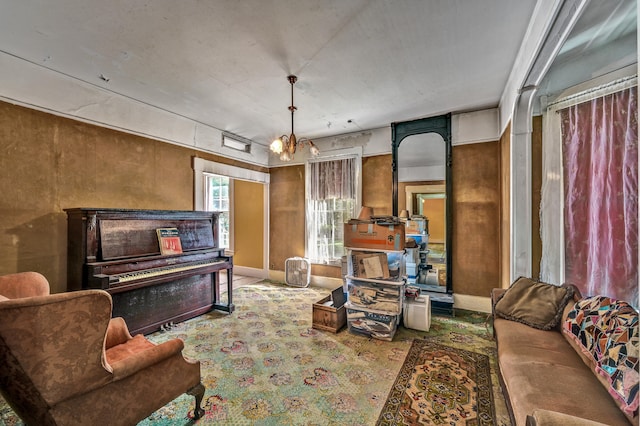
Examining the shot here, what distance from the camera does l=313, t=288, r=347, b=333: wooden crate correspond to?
295cm

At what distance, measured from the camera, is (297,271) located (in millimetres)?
4887

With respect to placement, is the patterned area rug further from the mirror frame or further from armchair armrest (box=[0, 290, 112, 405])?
armchair armrest (box=[0, 290, 112, 405])

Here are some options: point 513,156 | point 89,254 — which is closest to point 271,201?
point 89,254

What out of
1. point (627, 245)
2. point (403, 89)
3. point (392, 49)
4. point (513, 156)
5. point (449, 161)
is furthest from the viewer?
point (449, 161)

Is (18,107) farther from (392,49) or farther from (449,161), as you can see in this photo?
(449,161)

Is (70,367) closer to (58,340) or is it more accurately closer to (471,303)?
(58,340)

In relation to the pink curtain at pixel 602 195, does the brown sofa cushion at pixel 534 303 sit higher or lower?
lower

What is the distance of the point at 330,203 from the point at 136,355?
3.69 metres

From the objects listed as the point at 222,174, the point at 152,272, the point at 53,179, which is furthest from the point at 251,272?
the point at 53,179

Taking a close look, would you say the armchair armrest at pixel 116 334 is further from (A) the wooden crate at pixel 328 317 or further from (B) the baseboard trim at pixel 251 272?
(B) the baseboard trim at pixel 251 272

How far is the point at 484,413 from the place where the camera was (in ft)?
5.71

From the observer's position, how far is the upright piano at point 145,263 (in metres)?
2.49

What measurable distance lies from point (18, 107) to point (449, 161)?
15.7 ft

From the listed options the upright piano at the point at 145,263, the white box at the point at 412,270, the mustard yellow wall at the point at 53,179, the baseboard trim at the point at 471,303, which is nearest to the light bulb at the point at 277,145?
the upright piano at the point at 145,263
